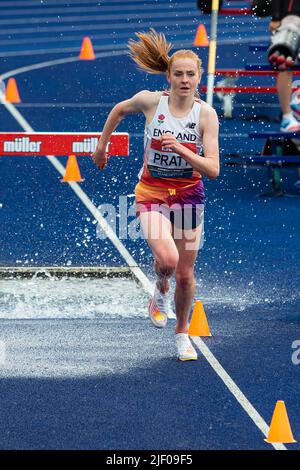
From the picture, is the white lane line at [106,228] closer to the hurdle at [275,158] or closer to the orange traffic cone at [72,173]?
the orange traffic cone at [72,173]

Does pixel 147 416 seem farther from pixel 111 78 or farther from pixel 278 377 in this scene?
pixel 111 78

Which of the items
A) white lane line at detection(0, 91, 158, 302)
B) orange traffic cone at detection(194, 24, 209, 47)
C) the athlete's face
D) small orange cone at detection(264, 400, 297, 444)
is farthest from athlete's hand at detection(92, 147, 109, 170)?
orange traffic cone at detection(194, 24, 209, 47)

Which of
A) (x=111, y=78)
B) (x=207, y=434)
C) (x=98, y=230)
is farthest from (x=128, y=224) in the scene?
(x=111, y=78)

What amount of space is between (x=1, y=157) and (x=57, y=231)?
4.11 m

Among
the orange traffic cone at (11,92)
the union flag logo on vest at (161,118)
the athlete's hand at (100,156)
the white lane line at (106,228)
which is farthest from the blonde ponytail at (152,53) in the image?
the orange traffic cone at (11,92)

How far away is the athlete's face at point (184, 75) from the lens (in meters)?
8.67

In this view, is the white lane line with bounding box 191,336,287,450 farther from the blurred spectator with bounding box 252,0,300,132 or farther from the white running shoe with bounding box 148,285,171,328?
the blurred spectator with bounding box 252,0,300,132

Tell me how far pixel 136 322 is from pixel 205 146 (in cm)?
191

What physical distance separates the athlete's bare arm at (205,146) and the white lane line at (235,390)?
1284mm

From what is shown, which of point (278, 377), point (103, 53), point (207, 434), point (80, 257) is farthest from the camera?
point (103, 53)

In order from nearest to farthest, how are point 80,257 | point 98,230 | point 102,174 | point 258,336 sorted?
point 258,336
point 80,257
point 98,230
point 102,174

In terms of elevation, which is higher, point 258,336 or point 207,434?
point 258,336

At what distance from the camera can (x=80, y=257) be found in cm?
1234

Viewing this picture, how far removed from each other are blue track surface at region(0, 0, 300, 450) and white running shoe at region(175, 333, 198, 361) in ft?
0.28
